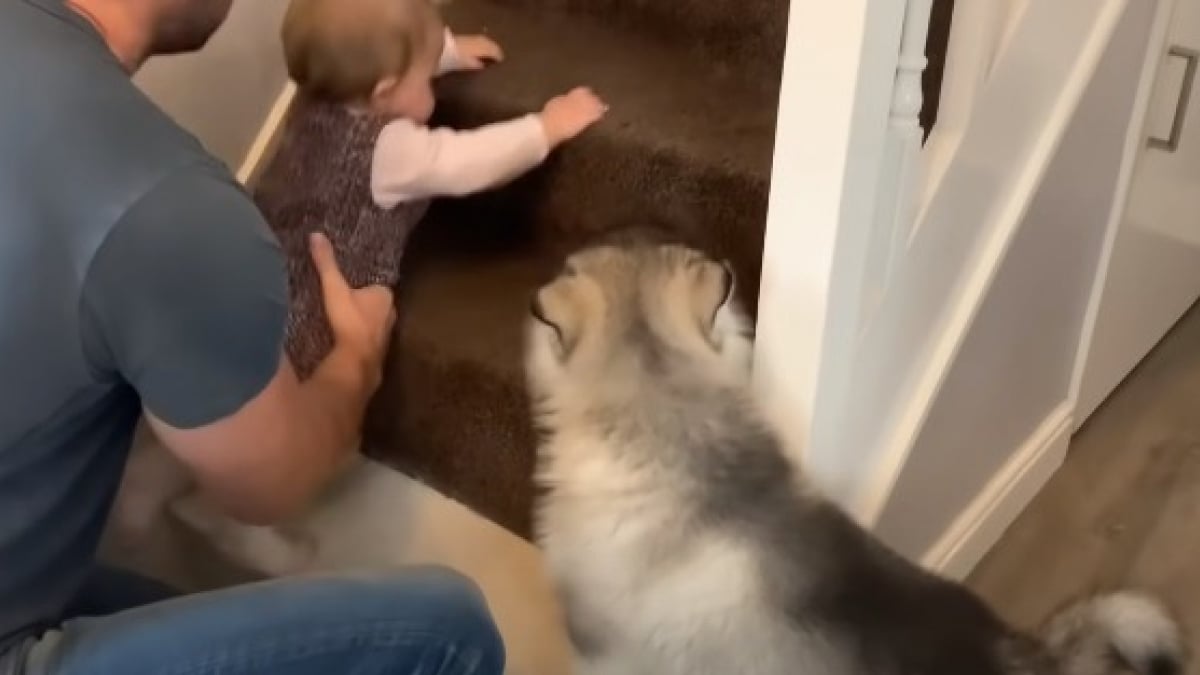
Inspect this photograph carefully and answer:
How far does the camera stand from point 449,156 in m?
Answer: 1.89

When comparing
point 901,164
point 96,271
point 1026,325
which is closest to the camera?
point 96,271

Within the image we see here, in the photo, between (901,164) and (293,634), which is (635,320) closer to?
(901,164)

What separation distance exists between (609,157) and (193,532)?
0.69m

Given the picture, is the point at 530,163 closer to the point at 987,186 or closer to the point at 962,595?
the point at 987,186

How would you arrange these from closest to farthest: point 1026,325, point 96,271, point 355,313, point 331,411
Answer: point 96,271, point 331,411, point 355,313, point 1026,325

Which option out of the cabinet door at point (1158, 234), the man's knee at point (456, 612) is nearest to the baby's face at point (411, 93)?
the man's knee at point (456, 612)

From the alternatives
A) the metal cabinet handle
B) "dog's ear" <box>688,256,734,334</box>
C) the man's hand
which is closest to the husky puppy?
"dog's ear" <box>688,256,734,334</box>

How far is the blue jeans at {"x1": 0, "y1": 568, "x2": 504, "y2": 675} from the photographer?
1.30 metres

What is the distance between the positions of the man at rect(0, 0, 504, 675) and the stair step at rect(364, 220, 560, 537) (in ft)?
1.32

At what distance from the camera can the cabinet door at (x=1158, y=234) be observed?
224 centimetres

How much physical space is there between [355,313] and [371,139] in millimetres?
208

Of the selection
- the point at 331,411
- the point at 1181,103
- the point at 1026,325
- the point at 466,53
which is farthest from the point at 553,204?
the point at 1181,103

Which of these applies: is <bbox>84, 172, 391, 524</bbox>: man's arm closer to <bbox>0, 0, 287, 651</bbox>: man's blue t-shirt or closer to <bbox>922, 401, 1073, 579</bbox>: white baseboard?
<bbox>0, 0, 287, 651</bbox>: man's blue t-shirt

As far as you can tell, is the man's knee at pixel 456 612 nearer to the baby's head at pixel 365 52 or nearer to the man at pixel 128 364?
the man at pixel 128 364
